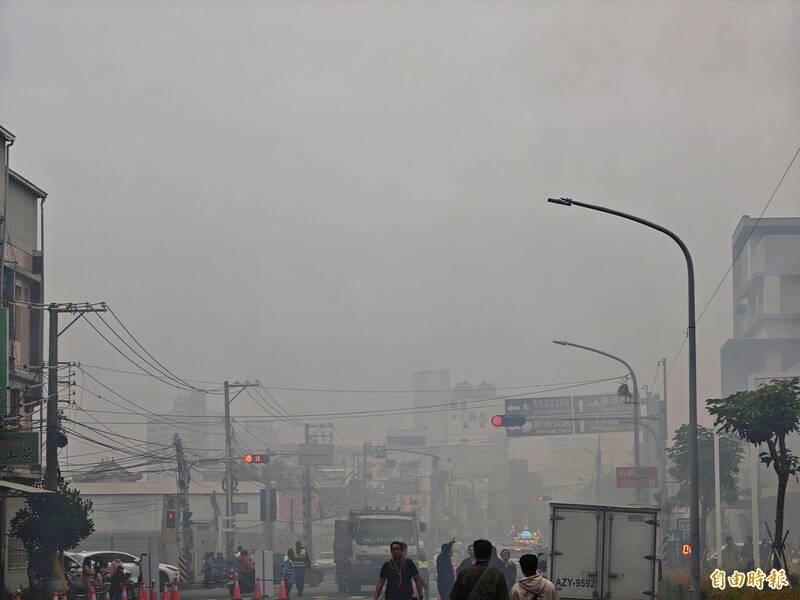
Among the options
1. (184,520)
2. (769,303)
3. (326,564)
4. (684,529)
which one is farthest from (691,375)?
(769,303)

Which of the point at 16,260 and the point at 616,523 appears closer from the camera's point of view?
the point at 616,523

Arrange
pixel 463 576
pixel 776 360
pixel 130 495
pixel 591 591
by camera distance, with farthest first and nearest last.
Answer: pixel 776 360
pixel 130 495
pixel 591 591
pixel 463 576

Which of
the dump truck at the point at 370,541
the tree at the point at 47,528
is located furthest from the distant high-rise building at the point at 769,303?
the tree at the point at 47,528

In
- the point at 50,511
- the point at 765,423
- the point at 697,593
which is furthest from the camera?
the point at 50,511

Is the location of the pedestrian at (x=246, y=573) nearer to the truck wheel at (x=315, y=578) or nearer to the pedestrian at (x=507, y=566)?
the truck wheel at (x=315, y=578)

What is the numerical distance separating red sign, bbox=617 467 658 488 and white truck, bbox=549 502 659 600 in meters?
29.4

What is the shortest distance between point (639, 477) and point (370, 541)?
11.0m

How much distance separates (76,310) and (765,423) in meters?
23.1

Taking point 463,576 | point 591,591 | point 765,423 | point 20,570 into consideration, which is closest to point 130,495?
point 20,570

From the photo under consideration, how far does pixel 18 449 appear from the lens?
38.0 meters

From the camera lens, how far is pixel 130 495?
112250 millimetres

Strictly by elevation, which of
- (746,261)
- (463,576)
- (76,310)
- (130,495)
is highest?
(746,261)

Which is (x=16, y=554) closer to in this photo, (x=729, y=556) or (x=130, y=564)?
(x=130, y=564)

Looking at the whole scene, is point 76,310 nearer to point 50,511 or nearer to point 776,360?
→ point 50,511
